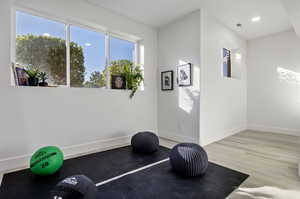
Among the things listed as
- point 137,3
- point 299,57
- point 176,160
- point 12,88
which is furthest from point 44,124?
point 299,57

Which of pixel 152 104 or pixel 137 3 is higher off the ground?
pixel 137 3

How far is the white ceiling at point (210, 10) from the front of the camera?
9.93ft

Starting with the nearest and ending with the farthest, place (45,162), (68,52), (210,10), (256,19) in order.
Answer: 1. (45,162)
2. (68,52)
3. (210,10)
4. (256,19)

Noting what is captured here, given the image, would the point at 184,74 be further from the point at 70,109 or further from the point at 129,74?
the point at 70,109

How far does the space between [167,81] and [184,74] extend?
53 cm

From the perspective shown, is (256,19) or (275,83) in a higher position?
(256,19)

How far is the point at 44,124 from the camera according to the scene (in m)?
2.56

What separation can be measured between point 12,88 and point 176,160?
2.58m

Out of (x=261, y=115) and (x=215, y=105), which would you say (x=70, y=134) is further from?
(x=261, y=115)

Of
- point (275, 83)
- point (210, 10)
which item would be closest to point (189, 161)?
point (210, 10)

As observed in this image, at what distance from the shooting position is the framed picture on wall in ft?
14.0

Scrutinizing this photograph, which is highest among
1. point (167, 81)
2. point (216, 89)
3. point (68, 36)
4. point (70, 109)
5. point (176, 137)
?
point (68, 36)

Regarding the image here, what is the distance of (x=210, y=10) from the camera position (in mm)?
3346

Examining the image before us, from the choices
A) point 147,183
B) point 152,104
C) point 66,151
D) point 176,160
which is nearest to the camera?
point 147,183
